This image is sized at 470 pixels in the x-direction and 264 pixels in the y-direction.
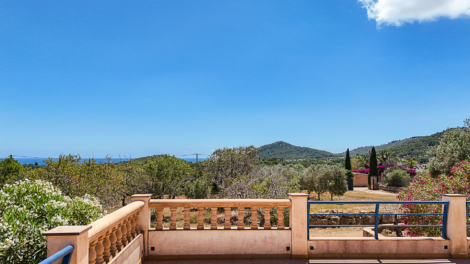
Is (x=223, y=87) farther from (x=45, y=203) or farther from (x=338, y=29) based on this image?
(x=45, y=203)

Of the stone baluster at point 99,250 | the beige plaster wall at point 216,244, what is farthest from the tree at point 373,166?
the stone baluster at point 99,250

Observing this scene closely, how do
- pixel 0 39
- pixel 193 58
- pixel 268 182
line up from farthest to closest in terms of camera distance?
1. pixel 193 58
2. pixel 268 182
3. pixel 0 39

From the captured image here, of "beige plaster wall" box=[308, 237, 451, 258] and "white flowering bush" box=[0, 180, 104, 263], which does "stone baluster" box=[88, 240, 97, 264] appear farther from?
"beige plaster wall" box=[308, 237, 451, 258]

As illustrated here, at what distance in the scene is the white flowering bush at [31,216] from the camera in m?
3.04

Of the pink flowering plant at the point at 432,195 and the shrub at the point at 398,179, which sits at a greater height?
the pink flowering plant at the point at 432,195

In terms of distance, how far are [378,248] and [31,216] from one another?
5.71 metres

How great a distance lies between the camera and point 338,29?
11.0 meters

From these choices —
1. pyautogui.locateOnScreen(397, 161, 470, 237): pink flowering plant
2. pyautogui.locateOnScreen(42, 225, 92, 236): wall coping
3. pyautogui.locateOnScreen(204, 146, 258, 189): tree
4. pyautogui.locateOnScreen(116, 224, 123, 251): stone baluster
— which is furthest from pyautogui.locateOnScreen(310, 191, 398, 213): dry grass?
pyautogui.locateOnScreen(42, 225, 92, 236): wall coping

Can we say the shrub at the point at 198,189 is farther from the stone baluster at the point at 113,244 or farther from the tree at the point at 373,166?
the tree at the point at 373,166

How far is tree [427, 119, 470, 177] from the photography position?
16.0 meters

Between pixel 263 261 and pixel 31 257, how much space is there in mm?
3360

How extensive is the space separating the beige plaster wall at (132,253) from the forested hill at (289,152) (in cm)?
9595

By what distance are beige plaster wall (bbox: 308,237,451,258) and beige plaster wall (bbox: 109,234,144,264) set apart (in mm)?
3023

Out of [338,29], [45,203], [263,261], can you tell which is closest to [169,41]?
[338,29]
